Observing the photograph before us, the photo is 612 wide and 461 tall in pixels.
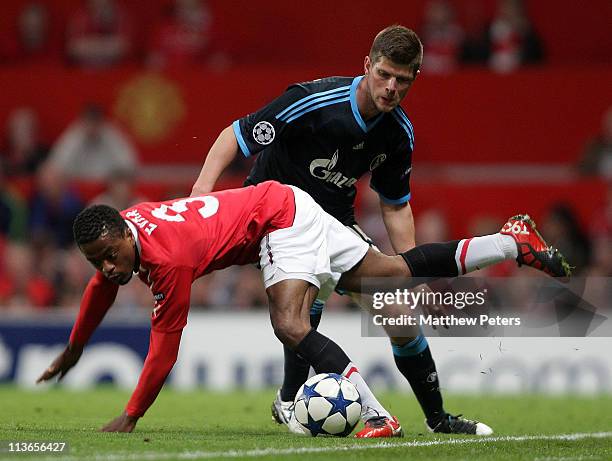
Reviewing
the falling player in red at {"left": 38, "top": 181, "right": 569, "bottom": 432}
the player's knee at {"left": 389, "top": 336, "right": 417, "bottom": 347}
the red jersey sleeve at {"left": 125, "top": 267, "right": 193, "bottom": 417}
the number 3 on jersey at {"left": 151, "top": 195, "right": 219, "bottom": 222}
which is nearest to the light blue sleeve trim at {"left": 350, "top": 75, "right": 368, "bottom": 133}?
the falling player in red at {"left": 38, "top": 181, "right": 569, "bottom": 432}

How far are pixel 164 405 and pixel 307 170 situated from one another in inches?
128

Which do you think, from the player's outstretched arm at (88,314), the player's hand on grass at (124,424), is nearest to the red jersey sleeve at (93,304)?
the player's outstretched arm at (88,314)

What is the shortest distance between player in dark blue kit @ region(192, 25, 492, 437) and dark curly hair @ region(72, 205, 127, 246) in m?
0.81

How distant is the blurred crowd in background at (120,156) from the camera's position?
1316cm

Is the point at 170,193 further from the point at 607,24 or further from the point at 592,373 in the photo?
the point at 607,24

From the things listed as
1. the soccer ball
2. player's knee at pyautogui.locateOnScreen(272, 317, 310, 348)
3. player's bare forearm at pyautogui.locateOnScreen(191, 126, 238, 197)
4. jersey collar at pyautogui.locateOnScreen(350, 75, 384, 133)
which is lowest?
the soccer ball

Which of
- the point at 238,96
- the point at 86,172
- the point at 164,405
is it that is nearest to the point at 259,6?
the point at 238,96

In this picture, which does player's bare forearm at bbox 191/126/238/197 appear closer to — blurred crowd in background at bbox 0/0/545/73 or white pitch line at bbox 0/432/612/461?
white pitch line at bbox 0/432/612/461

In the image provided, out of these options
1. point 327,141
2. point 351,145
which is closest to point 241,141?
point 327,141

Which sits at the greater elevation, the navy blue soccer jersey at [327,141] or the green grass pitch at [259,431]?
the navy blue soccer jersey at [327,141]

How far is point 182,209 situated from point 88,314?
96 centimetres

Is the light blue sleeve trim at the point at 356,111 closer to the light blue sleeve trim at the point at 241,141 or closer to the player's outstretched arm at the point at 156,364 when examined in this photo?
the light blue sleeve trim at the point at 241,141

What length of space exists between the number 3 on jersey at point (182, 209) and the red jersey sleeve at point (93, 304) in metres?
0.61

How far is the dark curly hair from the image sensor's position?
21.4 feet
